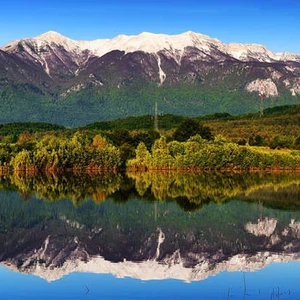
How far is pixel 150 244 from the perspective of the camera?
32875 millimetres

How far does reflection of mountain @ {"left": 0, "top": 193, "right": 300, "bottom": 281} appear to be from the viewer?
2777cm

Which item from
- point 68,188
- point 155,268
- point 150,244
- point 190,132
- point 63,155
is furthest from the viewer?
point 190,132

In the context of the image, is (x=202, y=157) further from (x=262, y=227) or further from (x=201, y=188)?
(x=262, y=227)

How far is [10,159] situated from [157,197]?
50155 mm

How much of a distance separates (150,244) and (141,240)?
129 cm

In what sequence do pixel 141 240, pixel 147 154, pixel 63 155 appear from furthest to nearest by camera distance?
pixel 147 154, pixel 63 155, pixel 141 240

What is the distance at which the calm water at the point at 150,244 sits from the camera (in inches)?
948

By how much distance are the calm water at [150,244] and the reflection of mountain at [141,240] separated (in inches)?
1.8

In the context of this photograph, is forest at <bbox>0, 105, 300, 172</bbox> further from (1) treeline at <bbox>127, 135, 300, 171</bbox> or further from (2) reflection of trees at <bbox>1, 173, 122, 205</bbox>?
(2) reflection of trees at <bbox>1, 173, 122, 205</bbox>

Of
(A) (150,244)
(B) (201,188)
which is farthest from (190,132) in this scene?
(A) (150,244)

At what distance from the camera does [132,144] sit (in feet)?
352

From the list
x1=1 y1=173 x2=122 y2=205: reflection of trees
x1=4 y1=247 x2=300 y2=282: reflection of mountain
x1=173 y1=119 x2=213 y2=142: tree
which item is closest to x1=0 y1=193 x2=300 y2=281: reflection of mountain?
x1=4 y1=247 x2=300 y2=282: reflection of mountain

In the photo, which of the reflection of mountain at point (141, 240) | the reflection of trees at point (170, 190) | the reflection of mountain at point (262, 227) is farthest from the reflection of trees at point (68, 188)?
the reflection of mountain at point (262, 227)

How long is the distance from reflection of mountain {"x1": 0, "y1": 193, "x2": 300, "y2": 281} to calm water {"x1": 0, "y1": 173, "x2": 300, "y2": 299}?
0.04 m
